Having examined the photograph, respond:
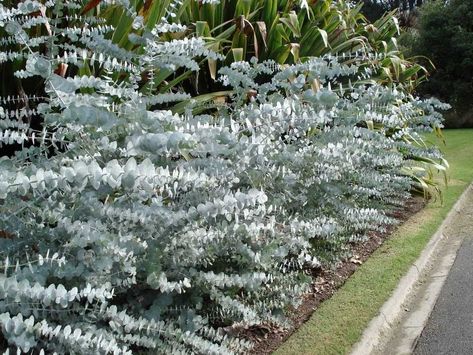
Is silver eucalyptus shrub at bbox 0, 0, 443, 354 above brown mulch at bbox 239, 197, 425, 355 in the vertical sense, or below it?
above

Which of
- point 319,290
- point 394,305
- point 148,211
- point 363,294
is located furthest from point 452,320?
point 148,211

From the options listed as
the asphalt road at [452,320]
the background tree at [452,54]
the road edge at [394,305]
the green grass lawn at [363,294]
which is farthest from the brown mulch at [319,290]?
the background tree at [452,54]

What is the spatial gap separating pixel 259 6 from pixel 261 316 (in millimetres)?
4236

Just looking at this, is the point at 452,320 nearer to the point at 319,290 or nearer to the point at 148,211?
the point at 319,290

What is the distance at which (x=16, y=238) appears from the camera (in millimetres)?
2615

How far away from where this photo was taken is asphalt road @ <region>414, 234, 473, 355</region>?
378 cm

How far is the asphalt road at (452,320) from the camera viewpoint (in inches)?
149

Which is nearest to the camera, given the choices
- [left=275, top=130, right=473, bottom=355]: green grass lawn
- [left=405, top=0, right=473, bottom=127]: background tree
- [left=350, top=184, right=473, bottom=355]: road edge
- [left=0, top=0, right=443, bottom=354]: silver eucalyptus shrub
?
[left=0, top=0, right=443, bottom=354]: silver eucalyptus shrub

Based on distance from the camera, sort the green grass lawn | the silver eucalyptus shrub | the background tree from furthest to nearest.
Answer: the background tree
the green grass lawn
the silver eucalyptus shrub

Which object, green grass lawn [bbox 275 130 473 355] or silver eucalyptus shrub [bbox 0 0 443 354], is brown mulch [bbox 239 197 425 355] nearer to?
green grass lawn [bbox 275 130 473 355]

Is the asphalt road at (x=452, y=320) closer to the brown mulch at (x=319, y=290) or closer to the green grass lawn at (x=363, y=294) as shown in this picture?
the green grass lawn at (x=363, y=294)

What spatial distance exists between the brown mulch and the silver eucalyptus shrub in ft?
0.57

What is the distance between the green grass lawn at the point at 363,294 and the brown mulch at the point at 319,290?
2.6 inches

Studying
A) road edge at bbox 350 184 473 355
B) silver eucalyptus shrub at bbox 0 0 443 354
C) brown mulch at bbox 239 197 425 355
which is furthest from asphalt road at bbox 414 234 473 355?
silver eucalyptus shrub at bbox 0 0 443 354
